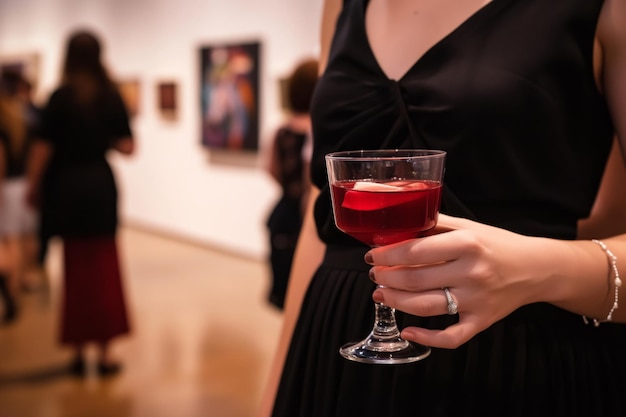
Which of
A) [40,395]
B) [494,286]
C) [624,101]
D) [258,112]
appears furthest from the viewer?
[258,112]

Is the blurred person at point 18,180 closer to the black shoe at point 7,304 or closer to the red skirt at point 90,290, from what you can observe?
the black shoe at point 7,304

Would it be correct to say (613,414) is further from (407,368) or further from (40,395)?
(40,395)

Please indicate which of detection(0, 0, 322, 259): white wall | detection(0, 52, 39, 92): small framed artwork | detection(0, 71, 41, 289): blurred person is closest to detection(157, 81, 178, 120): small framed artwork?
detection(0, 0, 322, 259): white wall

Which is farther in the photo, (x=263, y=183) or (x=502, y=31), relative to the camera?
(x=263, y=183)

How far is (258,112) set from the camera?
7629 mm

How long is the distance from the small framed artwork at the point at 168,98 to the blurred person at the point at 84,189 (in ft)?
14.6

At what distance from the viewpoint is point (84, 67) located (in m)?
4.50

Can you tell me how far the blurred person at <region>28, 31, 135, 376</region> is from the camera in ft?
14.6

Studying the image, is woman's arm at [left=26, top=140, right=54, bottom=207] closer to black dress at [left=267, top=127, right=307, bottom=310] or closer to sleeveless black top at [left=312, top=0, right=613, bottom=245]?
black dress at [left=267, top=127, right=307, bottom=310]

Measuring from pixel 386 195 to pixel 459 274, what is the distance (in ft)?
0.44

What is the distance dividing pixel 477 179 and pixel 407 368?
32cm

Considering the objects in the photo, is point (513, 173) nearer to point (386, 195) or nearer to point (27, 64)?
point (386, 195)

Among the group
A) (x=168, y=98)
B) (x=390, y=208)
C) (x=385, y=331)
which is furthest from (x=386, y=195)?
(x=168, y=98)

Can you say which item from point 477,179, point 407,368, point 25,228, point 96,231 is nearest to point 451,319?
point 407,368
